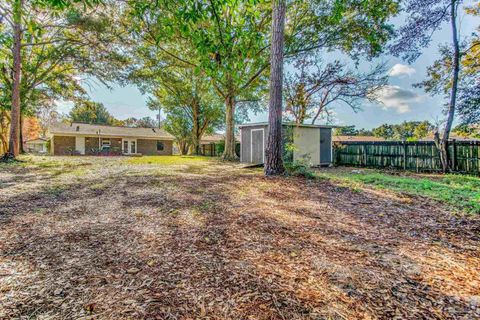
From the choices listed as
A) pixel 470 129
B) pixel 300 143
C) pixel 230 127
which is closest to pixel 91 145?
pixel 230 127

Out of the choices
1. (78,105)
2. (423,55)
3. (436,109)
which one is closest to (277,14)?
(423,55)

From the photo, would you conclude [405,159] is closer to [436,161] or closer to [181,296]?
[436,161]

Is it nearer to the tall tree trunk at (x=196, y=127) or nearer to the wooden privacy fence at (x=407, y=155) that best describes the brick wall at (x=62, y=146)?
the tall tree trunk at (x=196, y=127)

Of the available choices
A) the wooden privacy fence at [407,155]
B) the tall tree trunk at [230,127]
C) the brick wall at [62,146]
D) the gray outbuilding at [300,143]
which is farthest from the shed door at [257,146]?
the brick wall at [62,146]

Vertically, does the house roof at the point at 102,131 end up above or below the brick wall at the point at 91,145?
above

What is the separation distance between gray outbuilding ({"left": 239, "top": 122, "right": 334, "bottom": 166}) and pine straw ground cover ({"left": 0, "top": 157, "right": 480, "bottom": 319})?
8.30 meters

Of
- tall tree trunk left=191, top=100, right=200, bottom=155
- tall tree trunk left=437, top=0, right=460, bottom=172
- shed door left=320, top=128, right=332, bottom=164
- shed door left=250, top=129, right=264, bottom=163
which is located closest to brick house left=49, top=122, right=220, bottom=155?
tall tree trunk left=191, top=100, right=200, bottom=155

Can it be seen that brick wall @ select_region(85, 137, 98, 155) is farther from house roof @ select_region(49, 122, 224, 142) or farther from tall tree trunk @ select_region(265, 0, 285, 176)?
tall tree trunk @ select_region(265, 0, 285, 176)

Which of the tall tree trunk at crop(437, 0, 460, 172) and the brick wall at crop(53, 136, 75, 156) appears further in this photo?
the brick wall at crop(53, 136, 75, 156)

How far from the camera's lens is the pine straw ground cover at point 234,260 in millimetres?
1451

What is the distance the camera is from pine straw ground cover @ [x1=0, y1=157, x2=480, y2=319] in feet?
4.76

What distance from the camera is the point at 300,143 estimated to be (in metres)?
A: 12.2

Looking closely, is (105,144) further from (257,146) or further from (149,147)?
(257,146)

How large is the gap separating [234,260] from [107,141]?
81.1 ft
